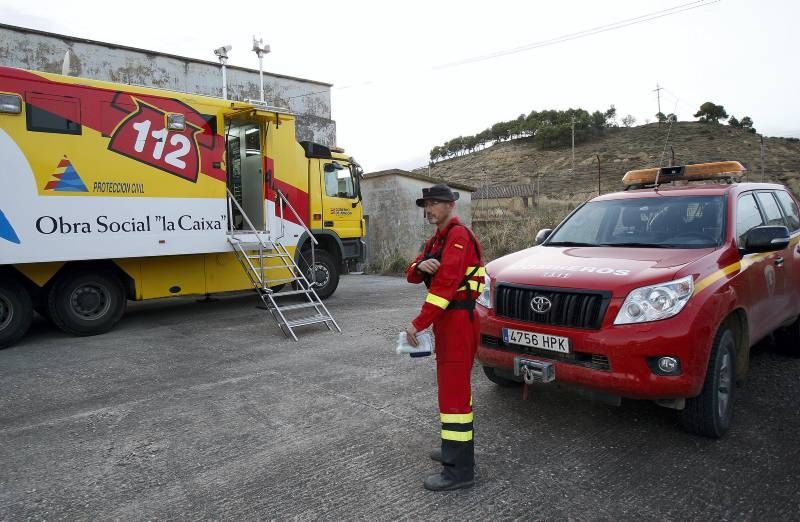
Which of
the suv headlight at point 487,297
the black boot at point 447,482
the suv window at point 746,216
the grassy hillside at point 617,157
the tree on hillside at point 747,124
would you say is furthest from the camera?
the tree on hillside at point 747,124

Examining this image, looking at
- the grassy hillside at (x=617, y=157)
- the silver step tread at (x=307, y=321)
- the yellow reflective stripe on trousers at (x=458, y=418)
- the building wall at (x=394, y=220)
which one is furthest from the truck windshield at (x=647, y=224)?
the grassy hillside at (x=617, y=157)

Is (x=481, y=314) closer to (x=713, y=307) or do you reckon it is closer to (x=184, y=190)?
(x=713, y=307)

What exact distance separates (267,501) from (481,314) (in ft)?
6.21

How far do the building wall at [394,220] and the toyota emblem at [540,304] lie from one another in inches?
434

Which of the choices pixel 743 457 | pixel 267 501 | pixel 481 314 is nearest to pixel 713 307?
pixel 743 457

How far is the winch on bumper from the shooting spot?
3219 mm

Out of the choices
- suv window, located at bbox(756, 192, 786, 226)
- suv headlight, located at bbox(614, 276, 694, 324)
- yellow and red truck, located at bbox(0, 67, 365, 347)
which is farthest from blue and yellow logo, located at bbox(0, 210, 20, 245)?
suv window, located at bbox(756, 192, 786, 226)

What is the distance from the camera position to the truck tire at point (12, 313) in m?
6.55

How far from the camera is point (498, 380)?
14.7 ft

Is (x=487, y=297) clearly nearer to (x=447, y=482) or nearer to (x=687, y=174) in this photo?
(x=447, y=482)

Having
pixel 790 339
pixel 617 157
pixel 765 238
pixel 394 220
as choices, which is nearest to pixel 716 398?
pixel 765 238

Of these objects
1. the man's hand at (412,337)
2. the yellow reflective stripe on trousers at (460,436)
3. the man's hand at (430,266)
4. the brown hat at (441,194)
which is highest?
the brown hat at (441,194)

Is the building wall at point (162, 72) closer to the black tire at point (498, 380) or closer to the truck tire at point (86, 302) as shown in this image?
the truck tire at point (86, 302)

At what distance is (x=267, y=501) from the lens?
2922mm
